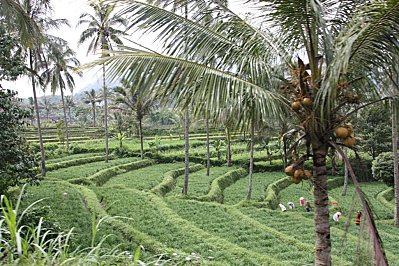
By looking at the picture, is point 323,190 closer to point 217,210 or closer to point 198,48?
point 198,48

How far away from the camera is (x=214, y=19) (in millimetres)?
4973

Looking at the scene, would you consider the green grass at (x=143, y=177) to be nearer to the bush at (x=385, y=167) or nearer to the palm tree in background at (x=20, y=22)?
the palm tree in background at (x=20, y=22)

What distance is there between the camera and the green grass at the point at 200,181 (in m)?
15.7

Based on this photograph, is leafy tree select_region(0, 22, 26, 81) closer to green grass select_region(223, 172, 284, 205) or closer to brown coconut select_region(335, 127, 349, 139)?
brown coconut select_region(335, 127, 349, 139)

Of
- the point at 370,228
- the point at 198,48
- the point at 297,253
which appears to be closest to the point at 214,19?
the point at 198,48

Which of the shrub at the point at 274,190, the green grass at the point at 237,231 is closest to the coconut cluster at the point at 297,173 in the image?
the green grass at the point at 237,231

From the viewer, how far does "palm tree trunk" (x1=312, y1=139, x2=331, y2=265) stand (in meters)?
3.74

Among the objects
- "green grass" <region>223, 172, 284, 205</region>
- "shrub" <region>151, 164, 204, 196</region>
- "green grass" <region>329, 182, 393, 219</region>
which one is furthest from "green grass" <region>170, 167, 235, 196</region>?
"green grass" <region>329, 182, 393, 219</region>

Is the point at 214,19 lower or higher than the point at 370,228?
higher

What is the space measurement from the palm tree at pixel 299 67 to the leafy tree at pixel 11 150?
17.3 ft

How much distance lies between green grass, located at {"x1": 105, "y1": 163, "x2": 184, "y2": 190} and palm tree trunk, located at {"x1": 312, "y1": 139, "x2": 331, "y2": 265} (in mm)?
12299

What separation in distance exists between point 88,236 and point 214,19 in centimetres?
544

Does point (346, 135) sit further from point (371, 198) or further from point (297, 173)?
point (371, 198)

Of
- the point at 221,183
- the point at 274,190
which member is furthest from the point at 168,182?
the point at 274,190
